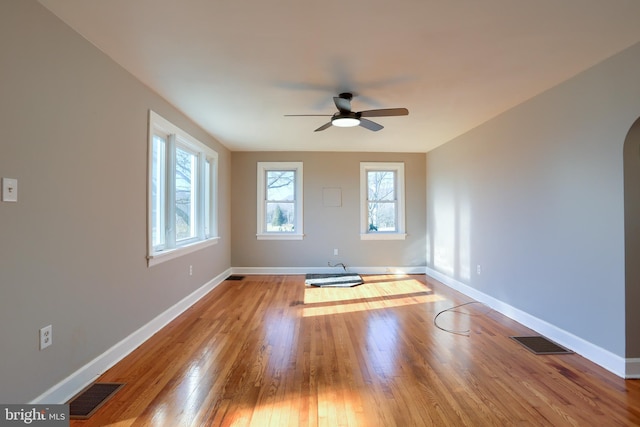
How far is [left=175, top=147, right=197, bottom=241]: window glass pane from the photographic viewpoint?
4.16m

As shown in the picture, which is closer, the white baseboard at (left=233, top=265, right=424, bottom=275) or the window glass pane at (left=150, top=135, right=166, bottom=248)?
the window glass pane at (left=150, top=135, right=166, bottom=248)

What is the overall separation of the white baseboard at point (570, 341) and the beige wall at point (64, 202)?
3805 mm

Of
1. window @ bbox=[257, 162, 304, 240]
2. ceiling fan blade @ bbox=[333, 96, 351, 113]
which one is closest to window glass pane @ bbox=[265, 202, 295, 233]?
window @ bbox=[257, 162, 304, 240]

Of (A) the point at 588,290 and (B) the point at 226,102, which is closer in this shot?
(A) the point at 588,290

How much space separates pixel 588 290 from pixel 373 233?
388 centimetres

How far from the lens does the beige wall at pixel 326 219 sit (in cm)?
628

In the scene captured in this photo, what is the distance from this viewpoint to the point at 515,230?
3.65m

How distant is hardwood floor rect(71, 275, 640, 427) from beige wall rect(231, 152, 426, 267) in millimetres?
2437

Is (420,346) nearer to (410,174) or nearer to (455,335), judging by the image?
(455,335)

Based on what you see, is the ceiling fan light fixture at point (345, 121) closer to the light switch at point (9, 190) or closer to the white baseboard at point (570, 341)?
the light switch at point (9, 190)

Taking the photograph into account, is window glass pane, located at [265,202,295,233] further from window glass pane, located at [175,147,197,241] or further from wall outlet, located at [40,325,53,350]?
wall outlet, located at [40,325,53,350]

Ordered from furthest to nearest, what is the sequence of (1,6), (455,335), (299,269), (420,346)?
(299,269), (455,335), (420,346), (1,6)

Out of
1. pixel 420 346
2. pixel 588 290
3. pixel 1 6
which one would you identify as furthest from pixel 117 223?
pixel 588 290

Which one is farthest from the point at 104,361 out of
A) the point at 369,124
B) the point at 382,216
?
the point at 382,216
